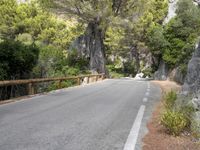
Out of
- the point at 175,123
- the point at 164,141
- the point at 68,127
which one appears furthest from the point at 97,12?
the point at 164,141

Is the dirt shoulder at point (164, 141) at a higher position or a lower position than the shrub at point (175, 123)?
lower

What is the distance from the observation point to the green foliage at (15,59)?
15875 millimetres

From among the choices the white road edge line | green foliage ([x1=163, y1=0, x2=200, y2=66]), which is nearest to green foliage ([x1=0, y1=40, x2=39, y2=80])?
the white road edge line

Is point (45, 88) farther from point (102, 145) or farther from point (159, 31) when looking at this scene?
point (159, 31)

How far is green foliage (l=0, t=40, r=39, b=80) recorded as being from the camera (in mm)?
15875

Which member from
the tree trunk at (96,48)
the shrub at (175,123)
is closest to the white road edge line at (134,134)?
the shrub at (175,123)

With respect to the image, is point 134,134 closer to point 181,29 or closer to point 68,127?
point 68,127

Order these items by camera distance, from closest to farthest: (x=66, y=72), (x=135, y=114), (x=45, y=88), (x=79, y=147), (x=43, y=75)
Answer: (x=79, y=147)
(x=135, y=114)
(x=45, y=88)
(x=43, y=75)
(x=66, y=72)

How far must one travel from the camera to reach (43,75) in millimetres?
22594

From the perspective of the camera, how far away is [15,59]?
1633cm

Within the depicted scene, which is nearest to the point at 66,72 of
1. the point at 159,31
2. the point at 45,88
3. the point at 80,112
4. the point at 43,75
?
the point at 43,75

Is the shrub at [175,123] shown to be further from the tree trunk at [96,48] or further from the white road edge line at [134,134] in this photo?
the tree trunk at [96,48]

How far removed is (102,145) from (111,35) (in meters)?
45.5

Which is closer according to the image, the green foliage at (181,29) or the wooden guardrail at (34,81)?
the wooden guardrail at (34,81)
